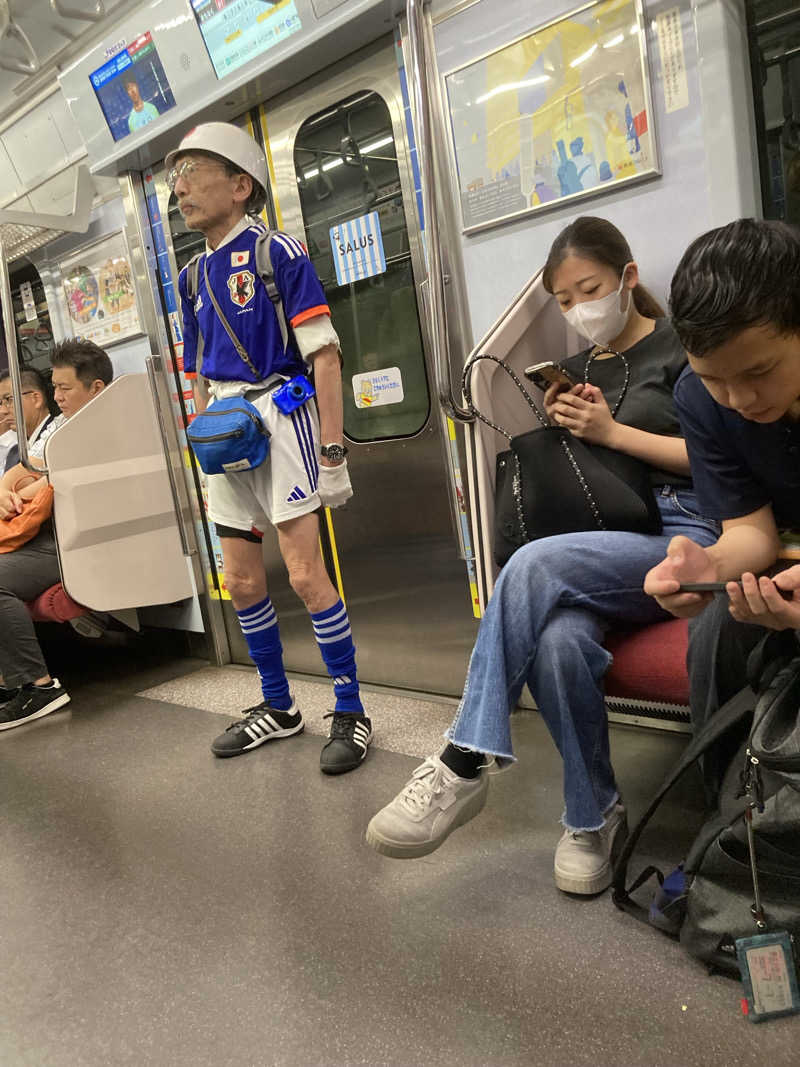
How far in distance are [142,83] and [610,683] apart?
3.04m

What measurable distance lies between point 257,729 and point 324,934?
47.6 inches

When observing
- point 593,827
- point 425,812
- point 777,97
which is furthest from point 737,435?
point 777,97

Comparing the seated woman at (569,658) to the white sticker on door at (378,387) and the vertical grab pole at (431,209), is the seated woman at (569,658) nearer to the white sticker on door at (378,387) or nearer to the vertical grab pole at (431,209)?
the vertical grab pole at (431,209)

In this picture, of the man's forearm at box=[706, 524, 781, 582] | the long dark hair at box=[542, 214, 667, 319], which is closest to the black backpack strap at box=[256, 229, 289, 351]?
the long dark hair at box=[542, 214, 667, 319]

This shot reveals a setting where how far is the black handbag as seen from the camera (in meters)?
1.81

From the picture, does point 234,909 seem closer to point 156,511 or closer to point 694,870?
point 694,870

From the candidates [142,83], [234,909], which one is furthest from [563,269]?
[142,83]

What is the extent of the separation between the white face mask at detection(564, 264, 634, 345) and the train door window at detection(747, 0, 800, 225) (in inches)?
18.0

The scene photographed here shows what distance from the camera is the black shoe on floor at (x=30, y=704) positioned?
12.0 feet

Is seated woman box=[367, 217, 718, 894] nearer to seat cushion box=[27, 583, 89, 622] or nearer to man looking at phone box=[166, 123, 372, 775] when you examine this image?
man looking at phone box=[166, 123, 372, 775]

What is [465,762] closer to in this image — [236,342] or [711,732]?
[711,732]

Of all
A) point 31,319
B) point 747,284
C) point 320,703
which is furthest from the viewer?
point 31,319

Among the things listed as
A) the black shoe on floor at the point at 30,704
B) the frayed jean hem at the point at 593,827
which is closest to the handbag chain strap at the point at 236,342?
the frayed jean hem at the point at 593,827

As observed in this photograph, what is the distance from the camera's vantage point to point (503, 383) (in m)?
2.23
